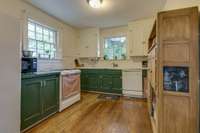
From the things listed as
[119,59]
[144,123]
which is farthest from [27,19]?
[144,123]

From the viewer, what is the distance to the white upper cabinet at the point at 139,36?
4.07 meters

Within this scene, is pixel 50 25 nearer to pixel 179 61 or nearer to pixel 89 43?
pixel 89 43

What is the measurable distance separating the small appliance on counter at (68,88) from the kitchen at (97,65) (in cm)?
3

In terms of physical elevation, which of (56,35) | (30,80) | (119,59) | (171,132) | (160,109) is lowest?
(171,132)

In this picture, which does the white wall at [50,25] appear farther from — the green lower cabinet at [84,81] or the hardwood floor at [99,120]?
the hardwood floor at [99,120]

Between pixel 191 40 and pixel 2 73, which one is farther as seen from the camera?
pixel 2 73

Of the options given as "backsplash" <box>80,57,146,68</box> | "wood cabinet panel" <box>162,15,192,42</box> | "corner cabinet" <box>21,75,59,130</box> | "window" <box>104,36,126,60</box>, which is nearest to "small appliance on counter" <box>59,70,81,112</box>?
"corner cabinet" <box>21,75,59,130</box>

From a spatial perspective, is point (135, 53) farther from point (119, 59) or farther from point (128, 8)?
point (128, 8)

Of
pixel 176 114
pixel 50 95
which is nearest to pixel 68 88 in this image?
pixel 50 95

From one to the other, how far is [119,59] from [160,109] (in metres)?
3.44

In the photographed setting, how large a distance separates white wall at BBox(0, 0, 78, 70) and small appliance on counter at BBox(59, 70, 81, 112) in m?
0.91

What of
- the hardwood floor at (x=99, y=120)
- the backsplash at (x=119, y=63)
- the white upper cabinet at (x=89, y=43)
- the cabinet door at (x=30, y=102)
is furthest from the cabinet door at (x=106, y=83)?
the cabinet door at (x=30, y=102)

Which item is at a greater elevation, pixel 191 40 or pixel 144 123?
pixel 191 40

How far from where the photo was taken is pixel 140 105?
3492mm
